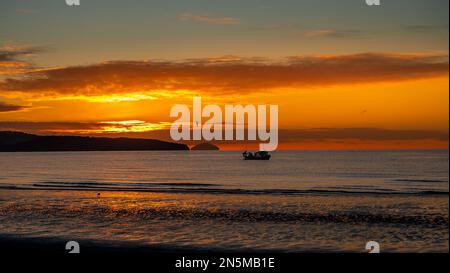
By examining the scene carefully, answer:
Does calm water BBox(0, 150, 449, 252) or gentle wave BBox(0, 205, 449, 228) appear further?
gentle wave BBox(0, 205, 449, 228)

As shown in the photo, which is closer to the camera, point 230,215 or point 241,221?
point 241,221

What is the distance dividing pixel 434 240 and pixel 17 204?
33.3m

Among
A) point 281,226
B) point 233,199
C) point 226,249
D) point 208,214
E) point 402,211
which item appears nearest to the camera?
point 226,249

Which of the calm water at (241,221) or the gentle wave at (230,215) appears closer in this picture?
the calm water at (241,221)

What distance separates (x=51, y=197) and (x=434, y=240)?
1458 inches

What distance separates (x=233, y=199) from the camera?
50375 mm

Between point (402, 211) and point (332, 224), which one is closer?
point (332, 224)
